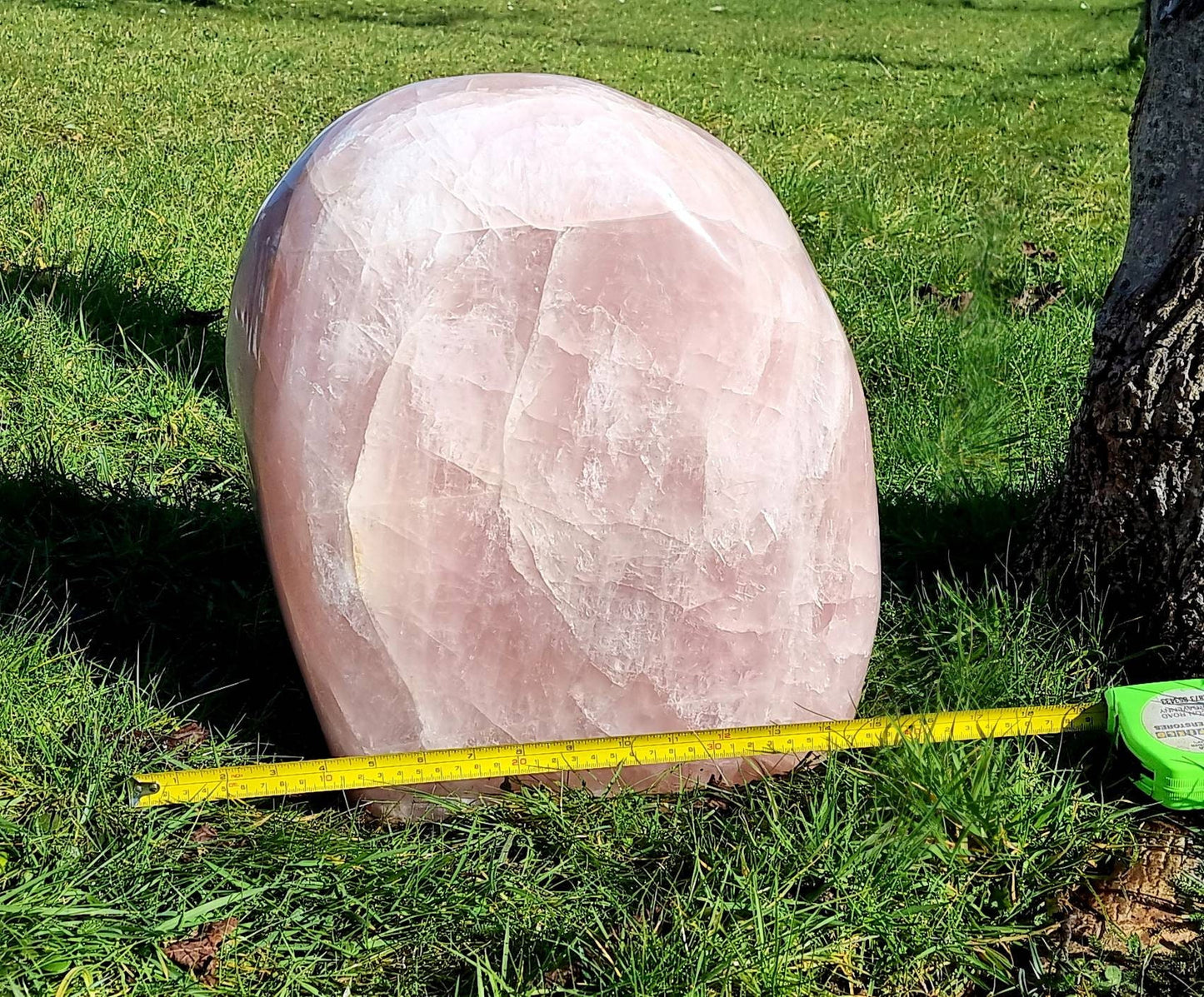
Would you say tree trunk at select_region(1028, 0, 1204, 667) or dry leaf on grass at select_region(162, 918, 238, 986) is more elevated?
tree trunk at select_region(1028, 0, 1204, 667)

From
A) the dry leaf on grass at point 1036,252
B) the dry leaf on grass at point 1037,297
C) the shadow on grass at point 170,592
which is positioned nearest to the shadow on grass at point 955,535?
the shadow on grass at point 170,592

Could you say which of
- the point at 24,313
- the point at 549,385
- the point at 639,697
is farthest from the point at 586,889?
the point at 24,313

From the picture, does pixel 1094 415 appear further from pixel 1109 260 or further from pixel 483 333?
pixel 1109 260

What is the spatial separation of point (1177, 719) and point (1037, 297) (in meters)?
2.66

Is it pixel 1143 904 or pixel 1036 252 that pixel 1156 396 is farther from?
pixel 1036 252

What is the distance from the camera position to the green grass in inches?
68.1

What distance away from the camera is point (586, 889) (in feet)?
5.94

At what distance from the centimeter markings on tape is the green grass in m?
0.05

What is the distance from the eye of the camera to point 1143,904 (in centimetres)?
185

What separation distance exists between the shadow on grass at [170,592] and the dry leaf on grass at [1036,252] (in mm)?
3411

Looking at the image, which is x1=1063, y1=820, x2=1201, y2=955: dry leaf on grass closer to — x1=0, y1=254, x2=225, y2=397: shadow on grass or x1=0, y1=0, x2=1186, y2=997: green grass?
x1=0, y1=0, x2=1186, y2=997: green grass

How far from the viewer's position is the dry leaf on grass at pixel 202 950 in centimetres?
174

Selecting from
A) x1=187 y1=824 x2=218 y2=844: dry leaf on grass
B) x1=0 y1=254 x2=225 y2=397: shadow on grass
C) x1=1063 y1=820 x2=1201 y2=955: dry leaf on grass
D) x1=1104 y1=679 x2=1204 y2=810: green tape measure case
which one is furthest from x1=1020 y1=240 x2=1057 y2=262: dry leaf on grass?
x1=187 y1=824 x2=218 y2=844: dry leaf on grass

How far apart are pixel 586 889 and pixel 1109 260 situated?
3.83 meters
